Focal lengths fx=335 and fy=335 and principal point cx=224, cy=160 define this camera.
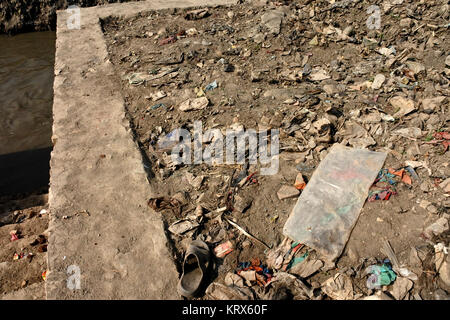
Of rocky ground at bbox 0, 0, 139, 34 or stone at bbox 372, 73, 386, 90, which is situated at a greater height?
rocky ground at bbox 0, 0, 139, 34

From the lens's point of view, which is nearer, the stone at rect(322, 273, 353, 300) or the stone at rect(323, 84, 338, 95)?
the stone at rect(322, 273, 353, 300)

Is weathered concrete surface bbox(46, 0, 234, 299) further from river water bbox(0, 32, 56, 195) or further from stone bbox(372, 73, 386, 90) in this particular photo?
stone bbox(372, 73, 386, 90)

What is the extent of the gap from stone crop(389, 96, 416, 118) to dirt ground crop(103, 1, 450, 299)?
2 centimetres

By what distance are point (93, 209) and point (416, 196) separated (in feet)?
9.69

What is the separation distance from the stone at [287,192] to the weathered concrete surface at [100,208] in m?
1.15

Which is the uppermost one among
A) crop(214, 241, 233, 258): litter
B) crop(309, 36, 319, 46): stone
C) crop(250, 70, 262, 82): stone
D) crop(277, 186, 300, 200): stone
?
A: crop(309, 36, 319, 46): stone

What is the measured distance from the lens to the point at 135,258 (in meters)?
2.79

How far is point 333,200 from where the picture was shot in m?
2.99

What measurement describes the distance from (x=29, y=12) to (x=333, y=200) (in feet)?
29.9

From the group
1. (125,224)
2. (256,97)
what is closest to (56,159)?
(125,224)

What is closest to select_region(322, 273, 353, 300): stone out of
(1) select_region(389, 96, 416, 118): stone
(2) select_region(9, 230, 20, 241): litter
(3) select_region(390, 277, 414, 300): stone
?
(3) select_region(390, 277, 414, 300): stone
